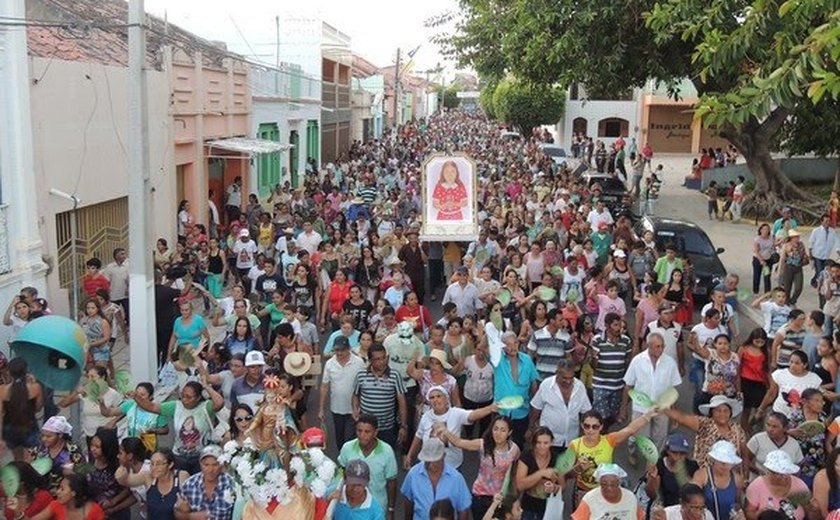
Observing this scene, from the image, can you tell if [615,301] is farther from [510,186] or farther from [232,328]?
[510,186]

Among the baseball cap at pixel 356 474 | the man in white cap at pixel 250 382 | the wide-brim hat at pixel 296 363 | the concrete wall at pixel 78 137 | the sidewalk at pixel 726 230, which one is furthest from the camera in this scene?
the sidewalk at pixel 726 230

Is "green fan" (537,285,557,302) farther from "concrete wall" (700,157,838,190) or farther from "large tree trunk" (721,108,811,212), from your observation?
"concrete wall" (700,157,838,190)

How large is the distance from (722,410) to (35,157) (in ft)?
29.3

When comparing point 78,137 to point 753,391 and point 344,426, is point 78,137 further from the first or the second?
point 753,391

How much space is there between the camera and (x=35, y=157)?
460 inches

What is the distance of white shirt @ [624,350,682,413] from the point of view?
26.0 ft

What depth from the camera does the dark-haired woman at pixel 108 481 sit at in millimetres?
6199

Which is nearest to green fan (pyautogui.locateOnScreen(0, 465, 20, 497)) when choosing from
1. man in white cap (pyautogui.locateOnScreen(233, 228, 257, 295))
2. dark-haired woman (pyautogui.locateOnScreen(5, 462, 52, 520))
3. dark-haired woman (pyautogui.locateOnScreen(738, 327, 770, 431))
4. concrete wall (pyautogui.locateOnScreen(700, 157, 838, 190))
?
dark-haired woman (pyautogui.locateOnScreen(5, 462, 52, 520))

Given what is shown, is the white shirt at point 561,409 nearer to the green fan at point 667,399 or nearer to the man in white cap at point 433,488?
the green fan at point 667,399

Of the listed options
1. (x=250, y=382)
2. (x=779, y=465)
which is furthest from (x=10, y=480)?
(x=779, y=465)

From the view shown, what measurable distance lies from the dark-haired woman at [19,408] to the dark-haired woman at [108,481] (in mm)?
555

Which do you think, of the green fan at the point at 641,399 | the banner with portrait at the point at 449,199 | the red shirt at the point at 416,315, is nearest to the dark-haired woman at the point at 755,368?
the green fan at the point at 641,399

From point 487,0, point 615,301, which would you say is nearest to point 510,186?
point 487,0

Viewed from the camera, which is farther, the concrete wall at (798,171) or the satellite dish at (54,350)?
the concrete wall at (798,171)
